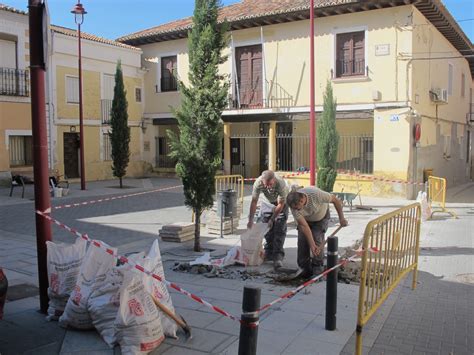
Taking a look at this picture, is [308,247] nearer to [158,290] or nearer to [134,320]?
[158,290]

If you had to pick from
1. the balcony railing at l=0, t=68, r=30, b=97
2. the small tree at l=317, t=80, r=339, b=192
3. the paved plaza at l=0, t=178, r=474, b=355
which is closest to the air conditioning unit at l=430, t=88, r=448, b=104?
the small tree at l=317, t=80, r=339, b=192

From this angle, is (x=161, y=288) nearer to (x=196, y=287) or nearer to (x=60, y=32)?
(x=196, y=287)

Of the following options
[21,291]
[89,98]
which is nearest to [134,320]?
[21,291]

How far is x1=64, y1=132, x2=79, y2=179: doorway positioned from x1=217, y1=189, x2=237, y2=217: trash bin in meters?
13.7

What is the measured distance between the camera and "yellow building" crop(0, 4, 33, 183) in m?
18.5

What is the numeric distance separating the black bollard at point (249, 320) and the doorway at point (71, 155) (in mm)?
19682

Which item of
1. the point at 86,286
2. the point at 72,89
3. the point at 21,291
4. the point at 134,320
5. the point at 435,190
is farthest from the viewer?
the point at 72,89

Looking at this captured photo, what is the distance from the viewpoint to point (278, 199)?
23.9ft

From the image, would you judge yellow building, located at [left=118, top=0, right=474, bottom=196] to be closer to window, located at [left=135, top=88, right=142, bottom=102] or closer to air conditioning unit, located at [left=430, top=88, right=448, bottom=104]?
air conditioning unit, located at [left=430, top=88, right=448, bottom=104]

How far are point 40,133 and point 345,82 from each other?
47.2ft

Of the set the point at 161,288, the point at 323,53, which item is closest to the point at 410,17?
the point at 323,53

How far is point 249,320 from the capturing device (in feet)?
9.84

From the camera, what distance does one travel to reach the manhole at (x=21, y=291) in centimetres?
561

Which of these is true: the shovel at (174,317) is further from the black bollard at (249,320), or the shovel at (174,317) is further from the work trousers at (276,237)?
the work trousers at (276,237)
